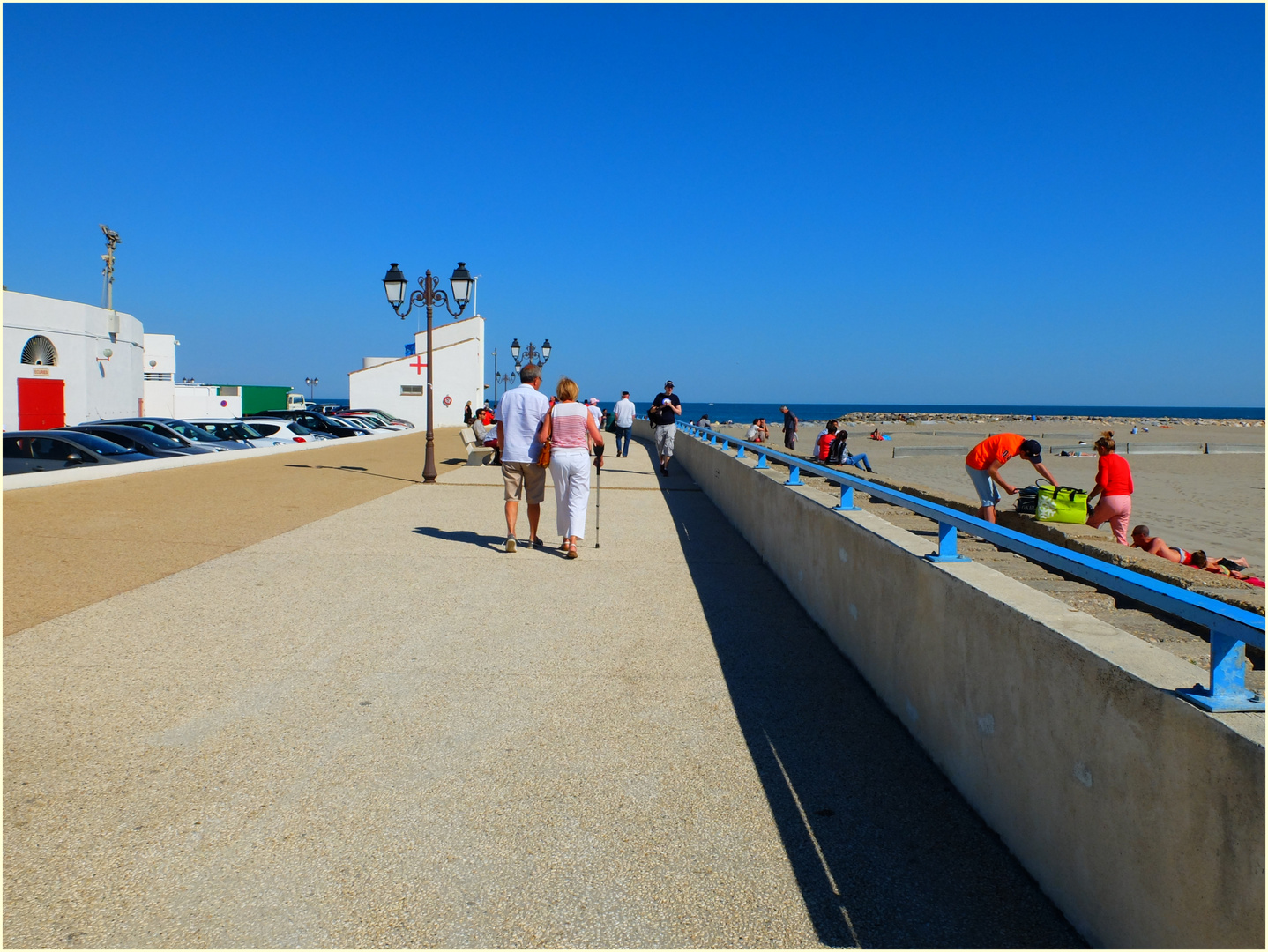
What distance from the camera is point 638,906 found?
2.92m

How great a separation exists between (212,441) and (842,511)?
19.8 meters

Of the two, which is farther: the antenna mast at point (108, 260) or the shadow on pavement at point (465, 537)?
the antenna mast at point (108, 260)

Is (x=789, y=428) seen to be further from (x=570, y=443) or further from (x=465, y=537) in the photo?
(x=570, y=443)

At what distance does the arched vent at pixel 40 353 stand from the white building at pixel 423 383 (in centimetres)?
1993

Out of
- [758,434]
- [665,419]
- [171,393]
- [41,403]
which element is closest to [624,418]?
[665,419]

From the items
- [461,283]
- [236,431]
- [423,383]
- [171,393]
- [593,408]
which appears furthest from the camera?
[171,393]

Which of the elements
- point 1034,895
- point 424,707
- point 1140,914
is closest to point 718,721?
point 424,707

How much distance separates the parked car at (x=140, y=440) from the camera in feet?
60.2

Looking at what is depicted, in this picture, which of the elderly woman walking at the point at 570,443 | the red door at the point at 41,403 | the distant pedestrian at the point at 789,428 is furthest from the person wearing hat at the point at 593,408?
the red door at the point at 41,403

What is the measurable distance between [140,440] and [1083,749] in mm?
19948

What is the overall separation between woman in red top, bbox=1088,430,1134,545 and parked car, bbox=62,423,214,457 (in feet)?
53.3

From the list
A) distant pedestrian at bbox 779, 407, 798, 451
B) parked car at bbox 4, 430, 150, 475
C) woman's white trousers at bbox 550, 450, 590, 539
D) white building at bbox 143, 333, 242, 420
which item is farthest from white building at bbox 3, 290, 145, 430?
woman's white trousers at bbox 550, 450, 590, 539

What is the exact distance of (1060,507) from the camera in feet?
28.4

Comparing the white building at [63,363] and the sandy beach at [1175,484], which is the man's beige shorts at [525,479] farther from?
the white building at [63,363]
